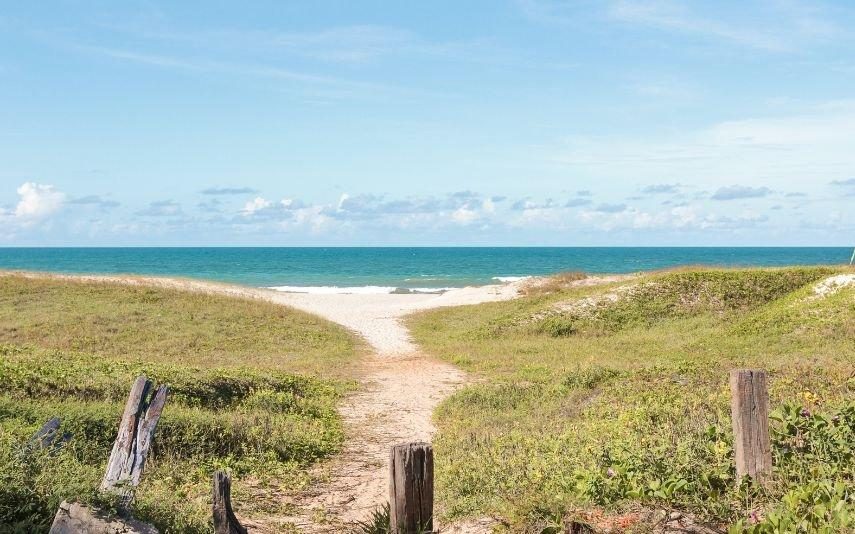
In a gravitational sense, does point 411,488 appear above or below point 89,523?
above

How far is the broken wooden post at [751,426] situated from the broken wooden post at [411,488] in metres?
3.48

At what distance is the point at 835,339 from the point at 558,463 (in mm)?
15383

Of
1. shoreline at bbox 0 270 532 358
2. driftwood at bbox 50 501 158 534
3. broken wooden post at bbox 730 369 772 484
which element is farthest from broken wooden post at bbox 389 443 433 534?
shoreline at bbox 0 270 532 358

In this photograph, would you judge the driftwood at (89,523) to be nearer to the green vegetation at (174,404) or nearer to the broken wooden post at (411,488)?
the green vegetation at (174,404)

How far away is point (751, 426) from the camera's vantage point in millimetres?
7527

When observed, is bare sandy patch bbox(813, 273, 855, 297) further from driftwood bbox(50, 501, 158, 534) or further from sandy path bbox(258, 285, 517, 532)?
driftwood bbox(50, 501, 158, 534)

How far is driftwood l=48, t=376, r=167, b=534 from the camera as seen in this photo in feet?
20.5

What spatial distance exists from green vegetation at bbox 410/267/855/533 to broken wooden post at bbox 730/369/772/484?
183mm

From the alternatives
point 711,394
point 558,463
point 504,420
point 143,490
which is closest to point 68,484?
point 143,490

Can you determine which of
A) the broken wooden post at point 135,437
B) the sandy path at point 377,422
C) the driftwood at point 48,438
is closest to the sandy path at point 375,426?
the sandy path at point 377,422

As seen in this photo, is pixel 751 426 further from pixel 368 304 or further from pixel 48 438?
pixel 368 304

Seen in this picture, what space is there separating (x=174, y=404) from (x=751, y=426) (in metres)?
10.0

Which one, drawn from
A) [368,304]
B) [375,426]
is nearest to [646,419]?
[375,426]

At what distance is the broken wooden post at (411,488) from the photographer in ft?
19.7
